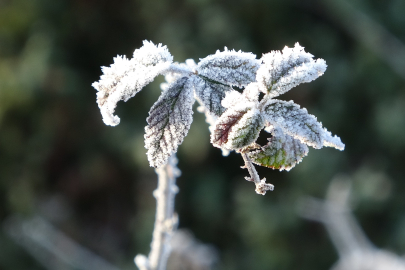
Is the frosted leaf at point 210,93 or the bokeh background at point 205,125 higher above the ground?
the bokeh background at point 205,125

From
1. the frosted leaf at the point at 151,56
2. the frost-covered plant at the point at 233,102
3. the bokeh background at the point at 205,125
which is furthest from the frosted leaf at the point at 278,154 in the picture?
the bokeh background at the point at 205,125

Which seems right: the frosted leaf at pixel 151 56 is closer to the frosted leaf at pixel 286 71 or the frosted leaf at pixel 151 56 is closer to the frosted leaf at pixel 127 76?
the frosted leaf at pixel 127 76

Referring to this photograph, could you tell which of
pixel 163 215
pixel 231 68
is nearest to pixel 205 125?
pixel 163 215

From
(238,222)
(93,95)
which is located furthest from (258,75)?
(93,95)

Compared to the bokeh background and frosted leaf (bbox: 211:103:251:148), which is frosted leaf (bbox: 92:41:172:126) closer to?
frosted leaf (bbox: 211:103:251:148)

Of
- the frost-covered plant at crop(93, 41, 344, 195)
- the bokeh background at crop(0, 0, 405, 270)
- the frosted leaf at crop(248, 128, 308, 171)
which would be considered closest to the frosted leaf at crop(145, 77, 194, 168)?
the frost-covered plant at crop(93, 41, 344, 195)

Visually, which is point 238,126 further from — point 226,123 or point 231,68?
point 231,68
